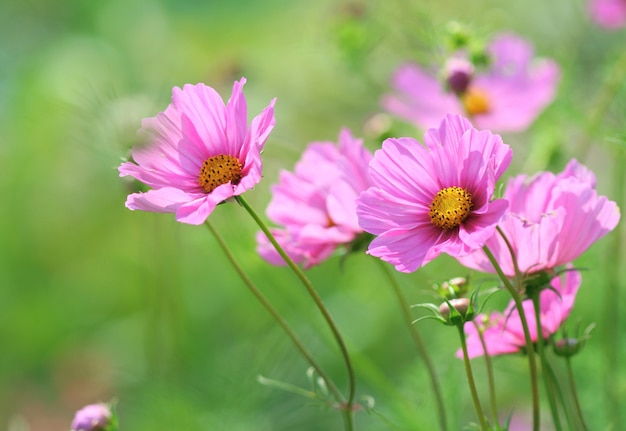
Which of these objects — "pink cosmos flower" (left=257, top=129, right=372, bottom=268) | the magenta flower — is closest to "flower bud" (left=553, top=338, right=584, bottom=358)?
"pink cosmos flower" (left=257, top=129, right=372, bottom=268)

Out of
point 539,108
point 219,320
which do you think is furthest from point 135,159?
point 219,320

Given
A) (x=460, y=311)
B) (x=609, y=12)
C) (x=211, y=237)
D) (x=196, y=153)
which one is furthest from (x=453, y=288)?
(x=609, y=12)

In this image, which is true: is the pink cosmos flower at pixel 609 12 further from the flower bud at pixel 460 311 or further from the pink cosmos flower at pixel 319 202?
the flower bud at pixel 460 311

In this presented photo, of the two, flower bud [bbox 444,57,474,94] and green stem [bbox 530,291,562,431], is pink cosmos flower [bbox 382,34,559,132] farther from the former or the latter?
green stem [bbox 530,291,562,431]

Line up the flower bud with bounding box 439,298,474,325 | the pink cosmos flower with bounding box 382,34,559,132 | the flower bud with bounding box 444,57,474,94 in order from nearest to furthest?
the flower bud with bounding box 439,298,474,325, the flower bud with bounding box 444,57,474,94, the pink cosmos flower with bounding box 382,34,559,132

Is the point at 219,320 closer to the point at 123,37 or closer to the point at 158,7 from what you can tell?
the point at 123,37

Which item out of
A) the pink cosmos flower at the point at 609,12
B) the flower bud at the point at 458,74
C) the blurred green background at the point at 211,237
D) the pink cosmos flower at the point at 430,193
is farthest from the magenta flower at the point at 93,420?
the pink cosmos flower at the point at 609,12
